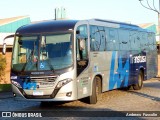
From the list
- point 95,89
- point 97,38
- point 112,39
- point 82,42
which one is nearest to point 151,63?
point 112,39

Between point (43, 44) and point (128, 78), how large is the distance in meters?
6.61

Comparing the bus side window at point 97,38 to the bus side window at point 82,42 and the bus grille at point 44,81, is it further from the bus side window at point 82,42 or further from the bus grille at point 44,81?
the bus grille at point 44,81

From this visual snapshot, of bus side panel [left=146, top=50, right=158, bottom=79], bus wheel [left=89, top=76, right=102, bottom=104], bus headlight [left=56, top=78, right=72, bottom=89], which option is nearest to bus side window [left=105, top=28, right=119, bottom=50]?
bus wheel [left=89, top=76, right=102, bottom=104]

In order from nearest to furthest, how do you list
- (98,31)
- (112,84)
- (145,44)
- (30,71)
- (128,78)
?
(30,71) < (98,31) < (112,84) < (128,78) < (145,44)

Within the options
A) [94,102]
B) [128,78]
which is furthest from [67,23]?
[128,78]

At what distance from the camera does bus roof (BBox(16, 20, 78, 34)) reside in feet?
45.7

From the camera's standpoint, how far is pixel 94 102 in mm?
15023

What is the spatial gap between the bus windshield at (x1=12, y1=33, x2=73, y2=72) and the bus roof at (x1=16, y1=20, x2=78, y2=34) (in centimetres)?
21

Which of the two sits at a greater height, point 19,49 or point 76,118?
point 19,49

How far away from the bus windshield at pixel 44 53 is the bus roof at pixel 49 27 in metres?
0.21

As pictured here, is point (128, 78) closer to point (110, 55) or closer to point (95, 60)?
point (110, 55)

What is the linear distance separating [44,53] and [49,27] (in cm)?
101

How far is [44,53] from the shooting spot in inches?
539

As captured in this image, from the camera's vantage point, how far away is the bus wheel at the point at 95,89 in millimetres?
14930
